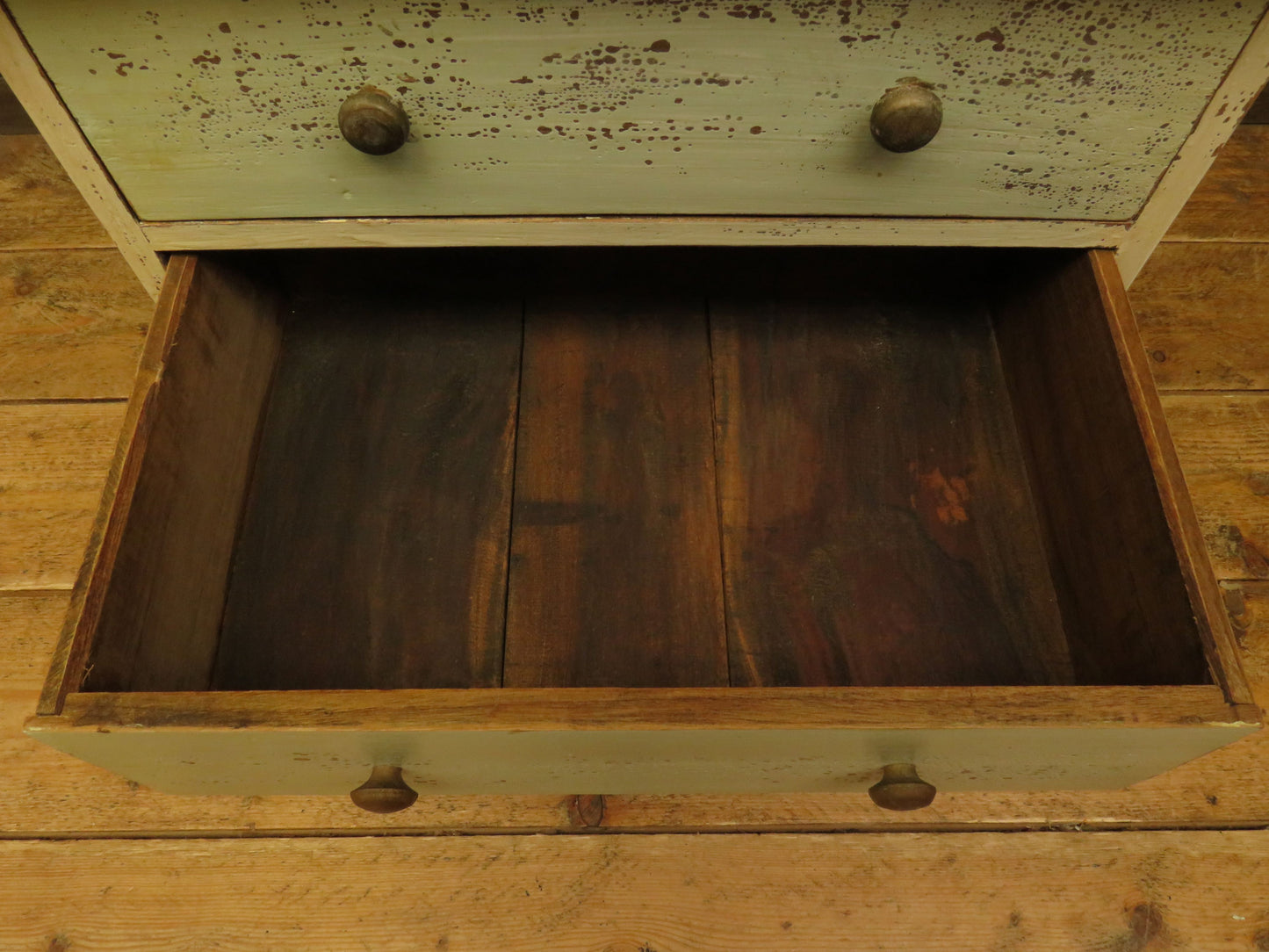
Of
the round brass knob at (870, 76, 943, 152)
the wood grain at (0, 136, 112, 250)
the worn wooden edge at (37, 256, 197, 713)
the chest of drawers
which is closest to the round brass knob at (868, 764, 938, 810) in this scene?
the chest of drawers

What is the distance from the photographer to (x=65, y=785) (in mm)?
742

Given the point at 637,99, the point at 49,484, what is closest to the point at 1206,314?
the point at 637,99

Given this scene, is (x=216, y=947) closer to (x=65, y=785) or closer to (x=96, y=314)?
(x=65, y=785)

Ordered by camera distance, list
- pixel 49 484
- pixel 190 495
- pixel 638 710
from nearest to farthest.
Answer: pixel 638 710, pixel 190 495, pixel 49 484

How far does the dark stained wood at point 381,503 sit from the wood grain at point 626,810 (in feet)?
0.55

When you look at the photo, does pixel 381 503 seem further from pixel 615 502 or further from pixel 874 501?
pixel 874 501

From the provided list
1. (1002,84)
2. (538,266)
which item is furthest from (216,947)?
(1002,84)

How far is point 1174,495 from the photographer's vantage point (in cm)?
54

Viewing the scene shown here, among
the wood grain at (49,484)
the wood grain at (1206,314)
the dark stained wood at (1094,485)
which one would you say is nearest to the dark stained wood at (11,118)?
the wood grain at (49,484)

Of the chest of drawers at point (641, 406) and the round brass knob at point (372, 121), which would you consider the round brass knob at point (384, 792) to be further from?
the round brass knob at point (372, 121)

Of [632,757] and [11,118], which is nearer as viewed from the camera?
[632,757]

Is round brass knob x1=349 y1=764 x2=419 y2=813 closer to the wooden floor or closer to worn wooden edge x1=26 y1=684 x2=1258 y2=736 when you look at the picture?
worn wooden edge x1=26 y1=684 x2=1258 y2=736

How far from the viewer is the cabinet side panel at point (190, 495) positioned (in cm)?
54

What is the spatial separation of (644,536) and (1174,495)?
1.23ft
